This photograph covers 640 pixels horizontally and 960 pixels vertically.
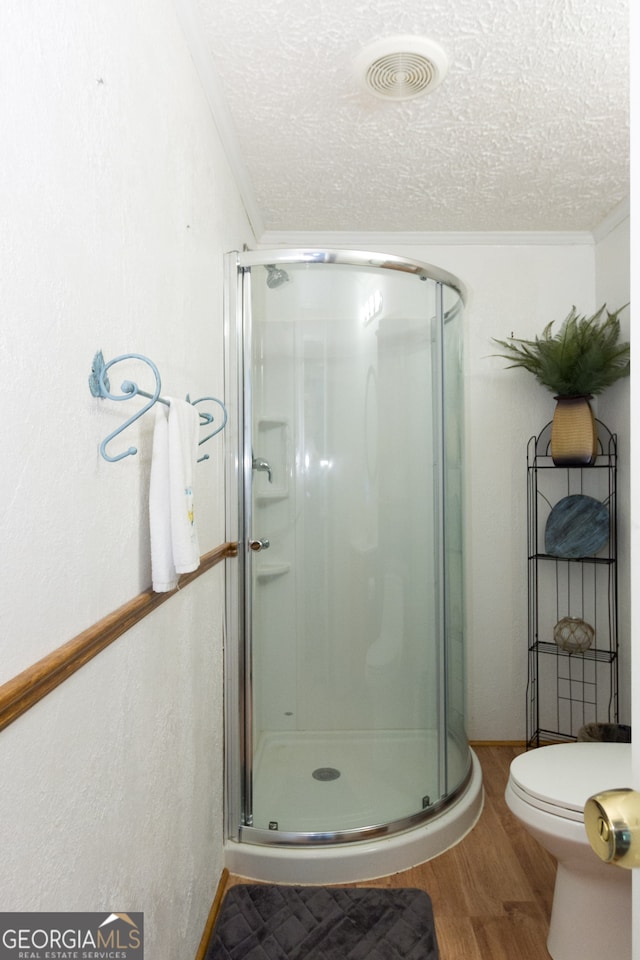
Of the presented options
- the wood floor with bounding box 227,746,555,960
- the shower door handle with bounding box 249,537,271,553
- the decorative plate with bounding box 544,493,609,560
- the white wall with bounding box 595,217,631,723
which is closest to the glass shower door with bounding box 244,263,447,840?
the shower door handle with bounding box 249,537,271,553

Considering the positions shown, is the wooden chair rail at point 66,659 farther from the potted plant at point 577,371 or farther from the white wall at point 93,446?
the potted plant at point 577,371

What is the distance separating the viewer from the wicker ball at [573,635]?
2.87 metres

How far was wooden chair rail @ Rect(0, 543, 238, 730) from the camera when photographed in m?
0.72

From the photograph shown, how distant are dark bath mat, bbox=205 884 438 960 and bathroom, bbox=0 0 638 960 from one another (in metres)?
0.12

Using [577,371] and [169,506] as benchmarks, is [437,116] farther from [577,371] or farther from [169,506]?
[169,506]

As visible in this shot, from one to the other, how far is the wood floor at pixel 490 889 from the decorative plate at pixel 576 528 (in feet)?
3.69

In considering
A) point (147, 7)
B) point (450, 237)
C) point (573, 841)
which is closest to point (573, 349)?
point (450, 237)

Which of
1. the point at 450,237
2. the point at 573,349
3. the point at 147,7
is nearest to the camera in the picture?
the point at 147,7

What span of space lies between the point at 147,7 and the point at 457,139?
127cm

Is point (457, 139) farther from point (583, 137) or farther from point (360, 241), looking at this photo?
point (360, 241)

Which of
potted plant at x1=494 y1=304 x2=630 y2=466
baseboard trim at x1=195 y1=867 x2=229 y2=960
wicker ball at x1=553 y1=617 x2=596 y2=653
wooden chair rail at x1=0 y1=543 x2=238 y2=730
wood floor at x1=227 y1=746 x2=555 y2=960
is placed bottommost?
wood floor at x1=227 y1=746 x2=555 y2=960

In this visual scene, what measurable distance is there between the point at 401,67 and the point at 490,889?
8.08 feet

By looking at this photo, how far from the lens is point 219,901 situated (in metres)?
1.89

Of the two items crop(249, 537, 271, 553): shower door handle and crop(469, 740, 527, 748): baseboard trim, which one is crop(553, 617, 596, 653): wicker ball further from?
crop(249, 537, 271, 553): shower door handle
